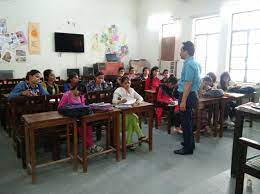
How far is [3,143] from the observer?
362 centimetres

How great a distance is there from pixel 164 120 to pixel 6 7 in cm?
469

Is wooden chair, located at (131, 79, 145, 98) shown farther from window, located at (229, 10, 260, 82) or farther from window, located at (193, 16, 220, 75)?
window, located at (229, 10, 260, 82)

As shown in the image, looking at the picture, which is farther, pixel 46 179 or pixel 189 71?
pixel 189 71

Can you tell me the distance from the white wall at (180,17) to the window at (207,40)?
195 mm

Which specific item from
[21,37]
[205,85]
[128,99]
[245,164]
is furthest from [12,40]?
[245,164]

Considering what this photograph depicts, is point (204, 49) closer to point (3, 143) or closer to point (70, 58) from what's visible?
point (70, 58)

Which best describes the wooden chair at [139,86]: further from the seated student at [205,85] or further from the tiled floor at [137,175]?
the tiled floor at [137,175]

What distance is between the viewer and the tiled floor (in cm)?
233

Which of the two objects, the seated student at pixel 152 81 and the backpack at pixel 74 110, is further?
the seated student at pixel 152 81

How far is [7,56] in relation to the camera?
5.92 metres

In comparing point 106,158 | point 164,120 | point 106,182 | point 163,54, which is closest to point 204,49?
point 163,54

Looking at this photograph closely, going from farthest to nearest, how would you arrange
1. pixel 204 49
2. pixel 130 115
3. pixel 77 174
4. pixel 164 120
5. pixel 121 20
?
1. pixel 121 20
2. pixel 204 49
3. pixel 164 120
4. pixel 130 115
5. pixel 77 174

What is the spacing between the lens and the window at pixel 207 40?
6090 millimetres

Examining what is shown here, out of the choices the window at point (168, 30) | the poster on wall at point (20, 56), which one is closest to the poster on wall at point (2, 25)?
the poster on wall at point (20, 56)
